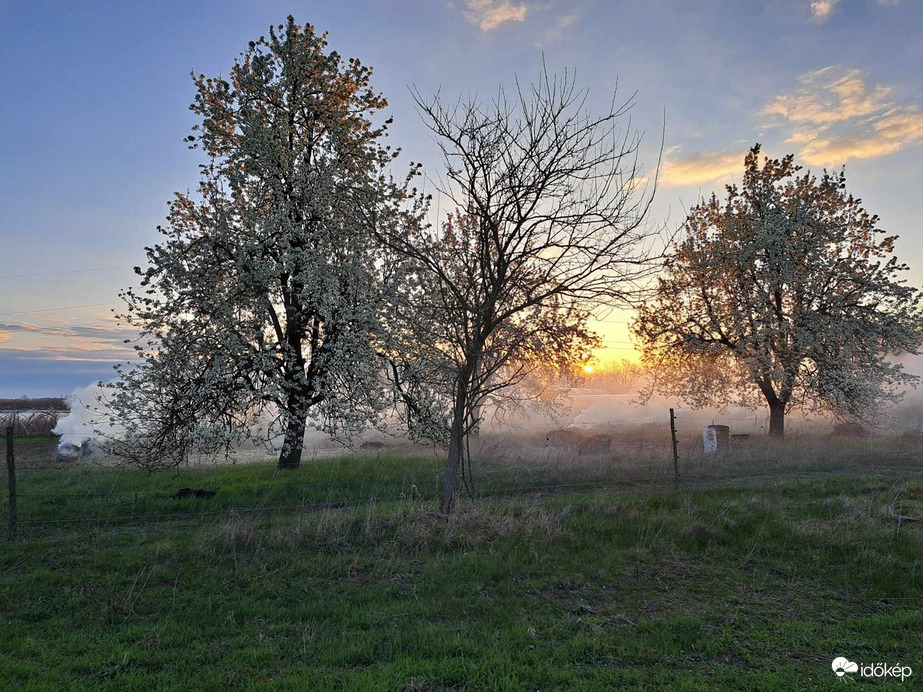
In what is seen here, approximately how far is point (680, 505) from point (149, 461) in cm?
1476

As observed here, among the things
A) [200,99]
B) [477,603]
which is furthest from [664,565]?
[200,99]

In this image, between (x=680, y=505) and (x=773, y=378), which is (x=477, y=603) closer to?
(x=680, y=505)

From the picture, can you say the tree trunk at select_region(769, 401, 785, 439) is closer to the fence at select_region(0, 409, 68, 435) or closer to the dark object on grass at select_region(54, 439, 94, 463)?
the dark object on grass at select_region(54, 439, 94, 463)

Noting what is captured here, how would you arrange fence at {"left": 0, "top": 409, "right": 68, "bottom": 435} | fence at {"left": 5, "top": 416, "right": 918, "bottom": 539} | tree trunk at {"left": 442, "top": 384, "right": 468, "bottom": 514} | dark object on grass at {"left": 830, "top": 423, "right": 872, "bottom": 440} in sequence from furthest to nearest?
dark object on grass at {"left": 830, "top": 423, "right": 872, "bottom": 440} < fence at {"left": 0, "top": 409, "right": 68, "bottom": 435} < fence at {"left": 5, "top": 416, "right": 918, "bottom": 539} < tree trunk at {"left": 442, "top": 384, "right": 468, "bottom": 514}

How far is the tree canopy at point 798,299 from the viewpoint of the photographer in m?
24.2

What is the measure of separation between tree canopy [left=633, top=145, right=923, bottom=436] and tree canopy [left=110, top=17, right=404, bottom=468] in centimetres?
1394

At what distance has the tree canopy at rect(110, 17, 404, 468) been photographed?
16.1m

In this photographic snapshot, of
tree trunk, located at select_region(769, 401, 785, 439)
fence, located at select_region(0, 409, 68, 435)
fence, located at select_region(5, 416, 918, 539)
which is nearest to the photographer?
fence, located at select_region(5, 416, 918, 539)

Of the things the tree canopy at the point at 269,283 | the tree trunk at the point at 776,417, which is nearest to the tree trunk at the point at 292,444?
the tree canopy at the point at 269,283

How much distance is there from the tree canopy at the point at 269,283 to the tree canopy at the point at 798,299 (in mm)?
13937

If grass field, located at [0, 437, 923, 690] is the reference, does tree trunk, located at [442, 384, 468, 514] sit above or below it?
above

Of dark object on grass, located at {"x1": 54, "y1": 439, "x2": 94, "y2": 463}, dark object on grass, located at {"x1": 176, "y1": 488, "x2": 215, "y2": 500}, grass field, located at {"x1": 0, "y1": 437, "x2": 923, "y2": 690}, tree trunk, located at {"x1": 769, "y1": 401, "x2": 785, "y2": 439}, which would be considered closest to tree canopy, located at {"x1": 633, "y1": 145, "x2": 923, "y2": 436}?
tree trunk, located at {"x1": 769, "y1": 401, "x2": 785, "y2": 439}

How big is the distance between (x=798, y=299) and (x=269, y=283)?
2348 cm

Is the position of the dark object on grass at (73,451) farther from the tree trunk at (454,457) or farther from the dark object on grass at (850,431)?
the dark object on grass at (850,431)
